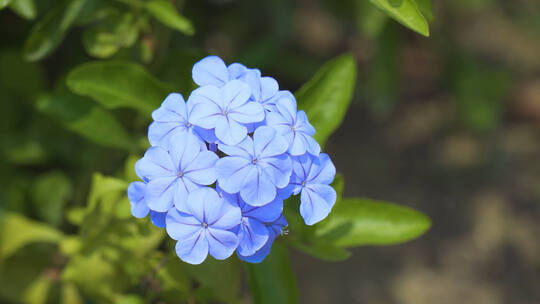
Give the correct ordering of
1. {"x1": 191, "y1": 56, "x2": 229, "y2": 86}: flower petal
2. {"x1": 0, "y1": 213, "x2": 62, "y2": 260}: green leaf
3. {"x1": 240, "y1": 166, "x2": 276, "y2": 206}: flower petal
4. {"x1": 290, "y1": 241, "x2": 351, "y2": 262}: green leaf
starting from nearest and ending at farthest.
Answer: {"x1": 240, "y1": 166, "x2": 276, "y2": 206}: flower petal → {"x1": 191, "y1": 56, "x2": 229, "y2": 86}: flower petal → {"x1": 290, "y1": 241, "x2": 351, "y2": 262}: green leaf → {"x1": 0, "y1": 213, "x2": 62, "y2": 260}: green leaf

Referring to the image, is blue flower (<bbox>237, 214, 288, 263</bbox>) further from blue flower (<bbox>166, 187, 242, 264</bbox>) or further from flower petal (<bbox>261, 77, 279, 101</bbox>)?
flower petal (<bbox>261, 77, 279, 101</bbox>)

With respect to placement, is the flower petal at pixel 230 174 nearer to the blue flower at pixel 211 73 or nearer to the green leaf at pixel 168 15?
the blue flower at pixel 211 73

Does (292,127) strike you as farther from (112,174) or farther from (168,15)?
(112,174)

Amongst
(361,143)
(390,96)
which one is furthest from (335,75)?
(361,143)

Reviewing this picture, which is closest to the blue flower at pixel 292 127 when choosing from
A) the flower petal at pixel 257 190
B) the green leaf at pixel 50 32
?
the flower petal at pixel 257 190

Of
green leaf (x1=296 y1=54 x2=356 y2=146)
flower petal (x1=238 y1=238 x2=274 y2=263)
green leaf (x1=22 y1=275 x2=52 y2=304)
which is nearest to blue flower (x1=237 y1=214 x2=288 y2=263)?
flower petal (x1=238 y1=238 x2=274 y2=263)

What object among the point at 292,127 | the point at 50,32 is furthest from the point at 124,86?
the point at 292,127
